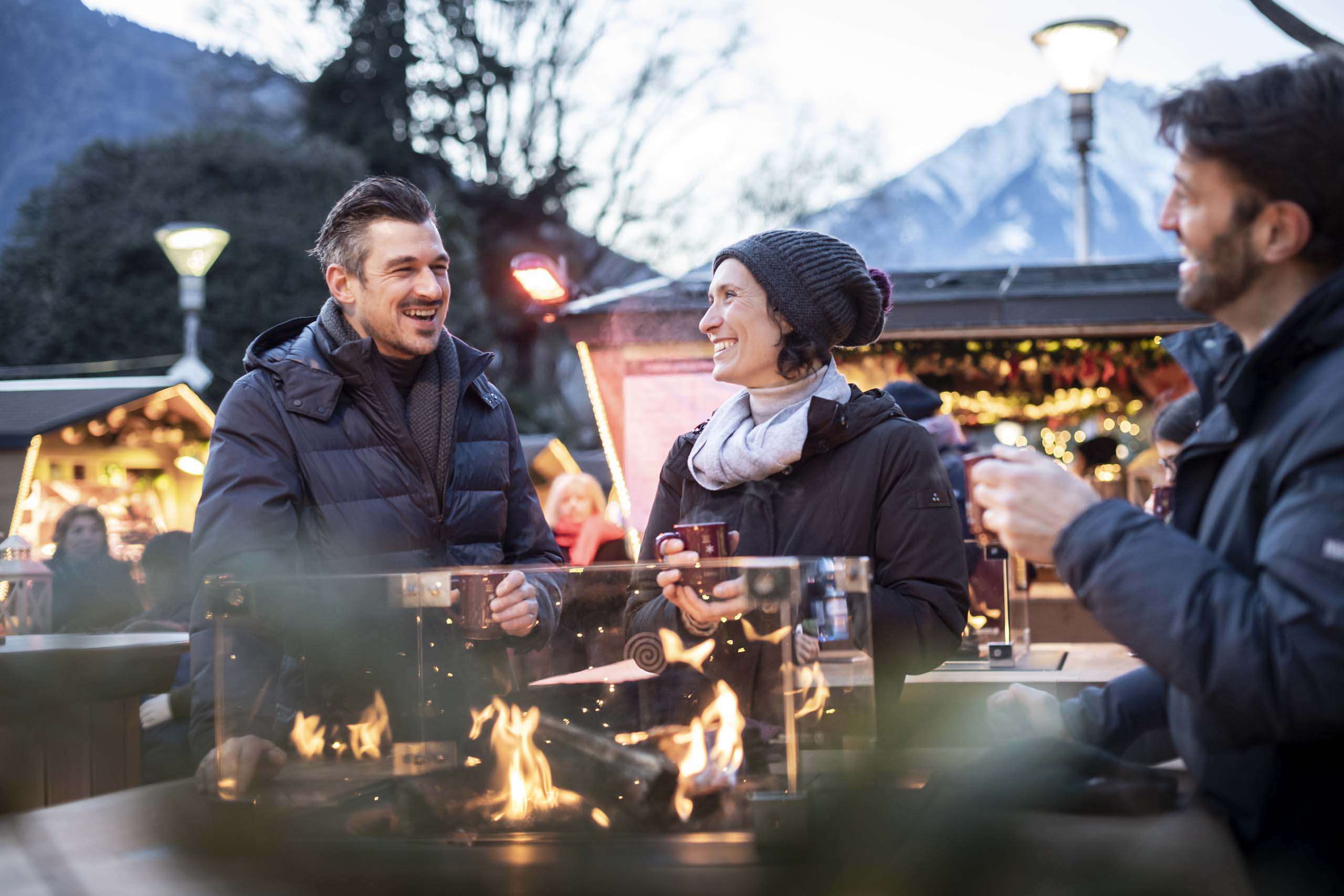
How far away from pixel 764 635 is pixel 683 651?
0.37 feet

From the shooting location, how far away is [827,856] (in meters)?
1.60

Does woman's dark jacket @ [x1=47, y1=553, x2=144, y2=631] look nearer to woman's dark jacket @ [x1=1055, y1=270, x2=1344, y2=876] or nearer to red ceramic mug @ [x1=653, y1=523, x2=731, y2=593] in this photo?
red ceramic mug @ [x1=653, y1=523, x2=731, y2=593]

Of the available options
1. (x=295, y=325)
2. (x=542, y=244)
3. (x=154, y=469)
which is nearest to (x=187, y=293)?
(x=154, y=469)

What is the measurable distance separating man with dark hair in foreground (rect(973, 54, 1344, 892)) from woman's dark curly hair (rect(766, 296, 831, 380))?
3.47 feet

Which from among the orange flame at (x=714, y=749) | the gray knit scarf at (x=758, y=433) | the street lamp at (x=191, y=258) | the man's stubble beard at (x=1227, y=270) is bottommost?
the orange flame at (x=714, y=749)

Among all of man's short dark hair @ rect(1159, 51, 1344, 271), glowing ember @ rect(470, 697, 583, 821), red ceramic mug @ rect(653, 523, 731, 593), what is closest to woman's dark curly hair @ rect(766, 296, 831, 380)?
red ceramic mug @ rect(653, 523, 731, 593)

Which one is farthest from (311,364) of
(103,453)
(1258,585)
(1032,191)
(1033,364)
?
(1032,191)

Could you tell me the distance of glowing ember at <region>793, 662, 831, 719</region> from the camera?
170cm

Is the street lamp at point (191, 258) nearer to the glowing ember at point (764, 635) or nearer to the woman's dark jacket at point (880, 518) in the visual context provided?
the woman's dark jacket at point (880, 518)

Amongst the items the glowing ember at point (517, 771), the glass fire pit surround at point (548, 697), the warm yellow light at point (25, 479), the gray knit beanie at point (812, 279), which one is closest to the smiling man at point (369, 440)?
the glass fire pit surround at point (548, 697)

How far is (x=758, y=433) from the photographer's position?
2566 millimetres

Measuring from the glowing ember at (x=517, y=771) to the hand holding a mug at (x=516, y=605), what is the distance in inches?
4.2

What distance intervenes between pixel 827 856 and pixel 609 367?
6296 mm

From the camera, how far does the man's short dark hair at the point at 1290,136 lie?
4.82 feet
